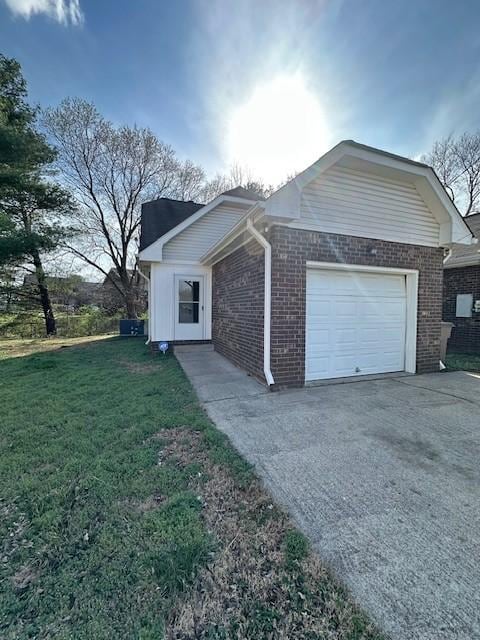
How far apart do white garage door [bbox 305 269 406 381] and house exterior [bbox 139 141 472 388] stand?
21 millimetres

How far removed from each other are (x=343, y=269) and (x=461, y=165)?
20.0 meters

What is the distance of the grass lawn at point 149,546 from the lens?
1.45m

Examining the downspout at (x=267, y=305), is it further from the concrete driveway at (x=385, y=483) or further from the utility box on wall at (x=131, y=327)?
the utility box on wall at (x=131, y=327)

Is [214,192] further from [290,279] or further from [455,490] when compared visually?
[455,490]

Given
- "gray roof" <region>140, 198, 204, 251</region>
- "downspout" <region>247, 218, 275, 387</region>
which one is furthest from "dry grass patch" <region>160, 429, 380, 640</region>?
"gray roof" <region>140, 198, 204, 251</region>

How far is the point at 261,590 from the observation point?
5.23 feet

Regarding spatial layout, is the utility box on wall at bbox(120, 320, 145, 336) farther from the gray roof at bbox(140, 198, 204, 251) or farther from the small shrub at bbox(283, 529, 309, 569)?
the small shrub at bbox(283, 529, 309, 569)

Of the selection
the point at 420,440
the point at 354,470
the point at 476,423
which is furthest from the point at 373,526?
the point at 476,423

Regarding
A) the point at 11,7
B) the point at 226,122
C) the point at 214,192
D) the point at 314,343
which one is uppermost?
the point at 214,192

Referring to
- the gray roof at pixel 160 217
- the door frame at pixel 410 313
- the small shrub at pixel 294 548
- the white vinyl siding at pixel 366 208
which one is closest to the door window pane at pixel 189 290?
the gray roof at pixel 160 217

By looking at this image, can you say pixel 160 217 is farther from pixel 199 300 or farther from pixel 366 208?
pixel 366 208

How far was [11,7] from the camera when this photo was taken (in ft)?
22.2

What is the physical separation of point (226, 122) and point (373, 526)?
1016cm

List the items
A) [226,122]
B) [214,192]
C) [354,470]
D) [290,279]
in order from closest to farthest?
[354,470], [290,279], [226,122], [214,192]
